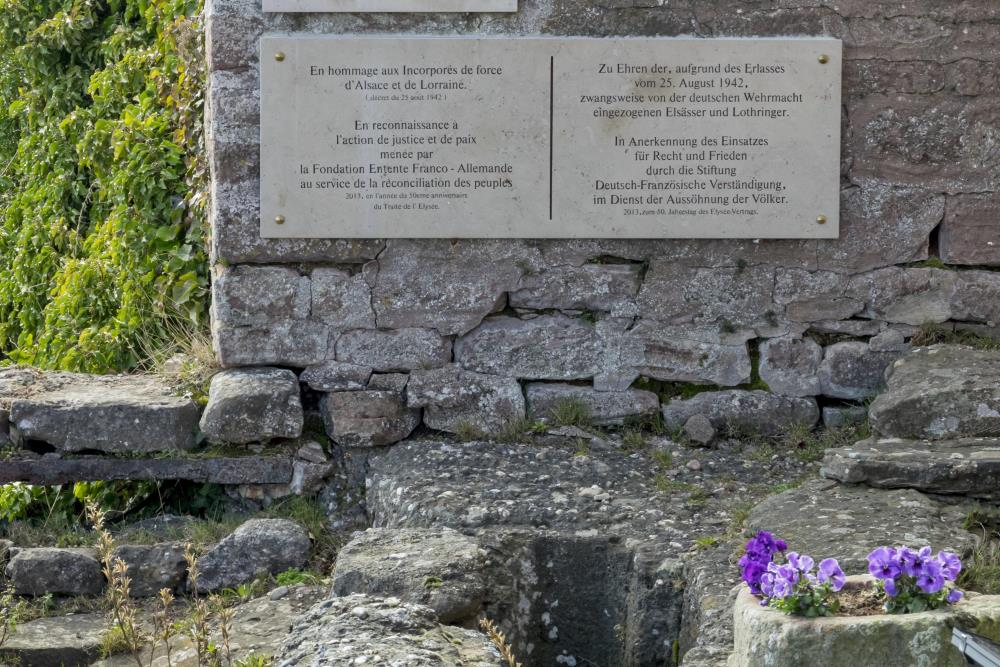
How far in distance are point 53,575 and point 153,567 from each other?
0.34m

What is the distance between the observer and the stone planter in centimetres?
258

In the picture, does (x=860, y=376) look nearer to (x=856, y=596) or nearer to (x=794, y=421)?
(x=794, y=421)

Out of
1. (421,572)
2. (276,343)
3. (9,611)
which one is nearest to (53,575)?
(9,611)

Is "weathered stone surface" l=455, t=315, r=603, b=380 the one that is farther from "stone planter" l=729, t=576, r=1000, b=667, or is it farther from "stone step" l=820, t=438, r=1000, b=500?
"stone planter" l=729, t=576, r=1000, b=667

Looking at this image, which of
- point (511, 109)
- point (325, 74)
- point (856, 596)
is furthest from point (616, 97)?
point (856, 596)

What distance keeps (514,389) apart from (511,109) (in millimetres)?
1112

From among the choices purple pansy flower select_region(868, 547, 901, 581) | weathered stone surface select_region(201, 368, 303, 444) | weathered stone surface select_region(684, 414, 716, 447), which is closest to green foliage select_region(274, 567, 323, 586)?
weathered stone surface select_region(201, 368, 303, 444)

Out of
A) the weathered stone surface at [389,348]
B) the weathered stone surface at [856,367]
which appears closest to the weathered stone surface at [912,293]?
the weathered stone surface at [856,367]

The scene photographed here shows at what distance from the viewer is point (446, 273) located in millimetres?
5023

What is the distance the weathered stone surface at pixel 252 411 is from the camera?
489 centimetres

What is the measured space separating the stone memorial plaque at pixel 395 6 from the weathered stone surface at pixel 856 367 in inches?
74.4

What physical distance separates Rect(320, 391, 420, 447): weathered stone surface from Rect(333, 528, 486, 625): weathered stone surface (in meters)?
1.11

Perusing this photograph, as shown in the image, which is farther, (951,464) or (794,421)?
(794,421)

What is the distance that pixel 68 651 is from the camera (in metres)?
3.92
